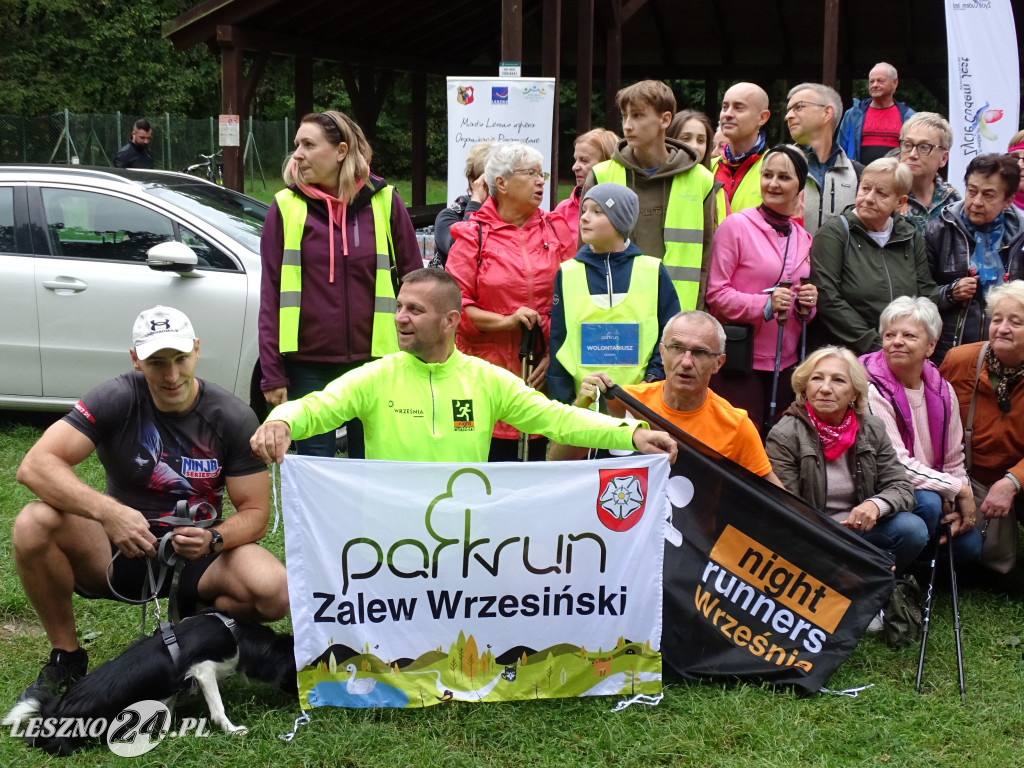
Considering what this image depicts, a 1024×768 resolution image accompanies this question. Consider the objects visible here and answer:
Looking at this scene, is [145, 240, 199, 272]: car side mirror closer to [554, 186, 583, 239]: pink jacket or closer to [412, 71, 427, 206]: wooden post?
[554, 186, 583, 239]: pink jacket

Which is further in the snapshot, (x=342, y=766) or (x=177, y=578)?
(x=177, y=578)

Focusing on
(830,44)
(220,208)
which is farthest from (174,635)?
(830,44)

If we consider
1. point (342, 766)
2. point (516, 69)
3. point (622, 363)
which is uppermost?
point (516, 69)

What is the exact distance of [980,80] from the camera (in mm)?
9469

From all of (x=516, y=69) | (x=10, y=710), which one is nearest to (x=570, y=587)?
(x=10, y=710)

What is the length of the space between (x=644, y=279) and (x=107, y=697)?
266cm

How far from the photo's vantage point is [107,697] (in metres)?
3.61

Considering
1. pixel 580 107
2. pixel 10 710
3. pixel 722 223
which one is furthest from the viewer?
pixel 580 107

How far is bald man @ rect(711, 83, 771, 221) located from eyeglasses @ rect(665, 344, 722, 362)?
1.48 meters

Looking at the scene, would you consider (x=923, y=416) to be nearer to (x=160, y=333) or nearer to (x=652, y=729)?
(x=652, y=729)

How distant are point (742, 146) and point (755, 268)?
2.97ft

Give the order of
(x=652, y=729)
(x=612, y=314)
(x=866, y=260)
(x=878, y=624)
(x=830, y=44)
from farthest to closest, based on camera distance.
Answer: (x=830, y=44), (x=866, y=260), (x=612, y=314), (x=878, y=624), (x=652, y=729)

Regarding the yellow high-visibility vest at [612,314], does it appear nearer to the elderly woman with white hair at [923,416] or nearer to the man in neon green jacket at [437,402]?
the man in neon green jacket at [437,402]

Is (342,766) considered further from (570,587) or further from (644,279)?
(644,279)
